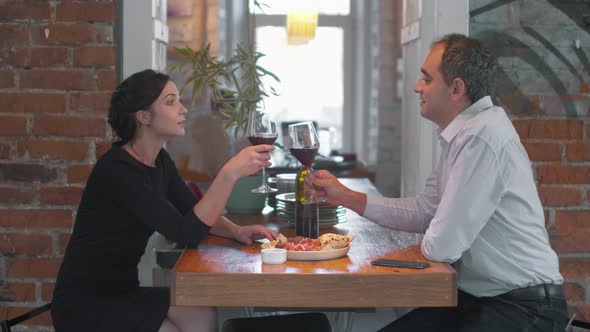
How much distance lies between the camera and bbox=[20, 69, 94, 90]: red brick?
3.01 m

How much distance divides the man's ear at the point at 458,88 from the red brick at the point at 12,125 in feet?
5.76

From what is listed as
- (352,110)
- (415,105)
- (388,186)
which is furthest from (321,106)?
(415,105)

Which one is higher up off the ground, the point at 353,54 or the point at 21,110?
the point at 353,54

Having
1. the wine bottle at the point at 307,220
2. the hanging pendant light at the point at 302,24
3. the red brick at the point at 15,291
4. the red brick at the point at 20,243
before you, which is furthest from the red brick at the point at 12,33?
the hanging pendant light at the point at 302,24

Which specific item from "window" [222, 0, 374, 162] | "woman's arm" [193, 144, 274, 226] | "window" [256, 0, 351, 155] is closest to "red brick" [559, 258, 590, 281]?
"woman's arm" [193, 144, 274, 226]

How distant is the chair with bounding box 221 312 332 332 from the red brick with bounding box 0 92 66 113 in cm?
125

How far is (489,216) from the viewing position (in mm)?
2002

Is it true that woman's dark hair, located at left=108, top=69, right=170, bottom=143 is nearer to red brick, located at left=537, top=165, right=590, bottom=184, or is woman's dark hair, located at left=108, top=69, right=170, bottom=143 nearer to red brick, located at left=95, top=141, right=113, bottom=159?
red brick, located at left=95, top=141, right=113, bottom=159

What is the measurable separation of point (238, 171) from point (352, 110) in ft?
19.0

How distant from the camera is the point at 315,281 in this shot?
1.77 m

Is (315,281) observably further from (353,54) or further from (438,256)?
(353,54)

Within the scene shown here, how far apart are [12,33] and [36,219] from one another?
755mm

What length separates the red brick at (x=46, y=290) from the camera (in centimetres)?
310

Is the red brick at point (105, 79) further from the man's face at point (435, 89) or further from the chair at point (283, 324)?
the man's face at point (435, 89)
